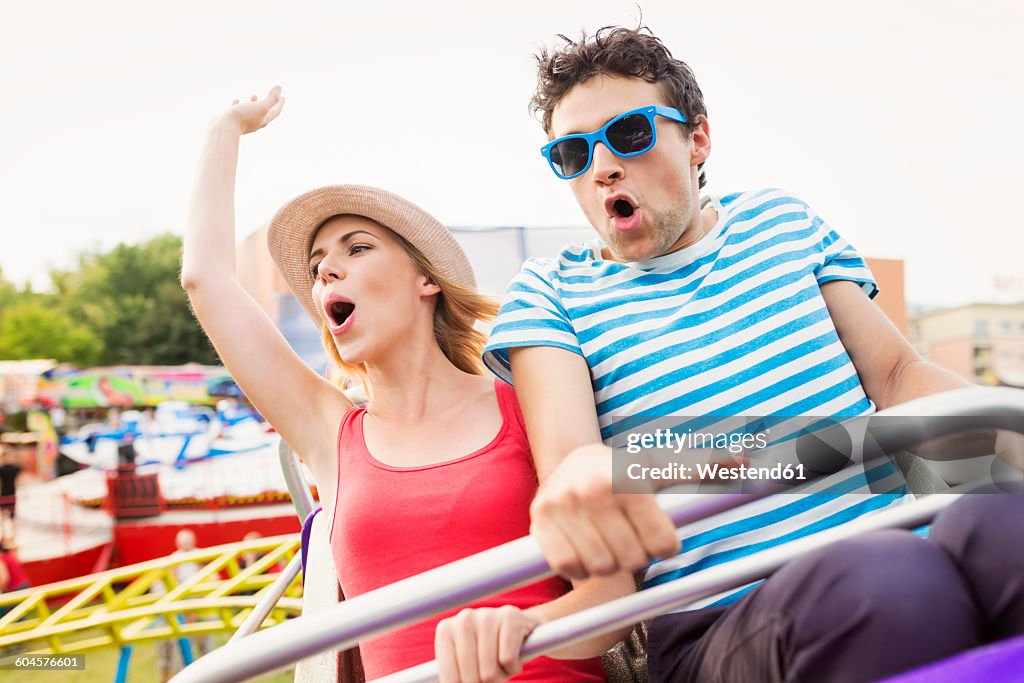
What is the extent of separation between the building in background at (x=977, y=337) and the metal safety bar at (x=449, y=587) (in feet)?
84.4

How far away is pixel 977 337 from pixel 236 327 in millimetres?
29239

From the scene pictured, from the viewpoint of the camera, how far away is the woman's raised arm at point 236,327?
2059mm

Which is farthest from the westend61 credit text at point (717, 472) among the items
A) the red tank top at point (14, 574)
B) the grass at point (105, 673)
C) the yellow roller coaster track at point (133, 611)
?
the red tank top at point (14, 574)

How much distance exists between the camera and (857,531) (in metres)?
1.11

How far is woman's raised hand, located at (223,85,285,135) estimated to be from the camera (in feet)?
7.31

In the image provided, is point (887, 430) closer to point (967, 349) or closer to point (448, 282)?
point (448, 282)

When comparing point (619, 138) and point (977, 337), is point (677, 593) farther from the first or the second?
point (977, 337)

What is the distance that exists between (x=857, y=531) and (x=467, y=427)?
1.04m

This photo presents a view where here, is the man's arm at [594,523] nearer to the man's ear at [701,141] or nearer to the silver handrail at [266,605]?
the man's ear at [701,141]

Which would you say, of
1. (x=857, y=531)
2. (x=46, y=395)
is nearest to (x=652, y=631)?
(x=857, y=531)

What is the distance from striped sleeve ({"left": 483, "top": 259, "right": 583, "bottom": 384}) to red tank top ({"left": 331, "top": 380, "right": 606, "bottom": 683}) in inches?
8.7

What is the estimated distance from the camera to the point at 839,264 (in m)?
1.83

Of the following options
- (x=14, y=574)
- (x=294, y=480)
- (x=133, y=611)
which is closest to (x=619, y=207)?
(x=294, y=480)

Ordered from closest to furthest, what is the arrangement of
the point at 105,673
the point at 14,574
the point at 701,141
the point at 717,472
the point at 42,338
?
the point at 717,472 < the point at 701,141 < the point at 105,673 < the point at 14,574 < the point at 42,338
